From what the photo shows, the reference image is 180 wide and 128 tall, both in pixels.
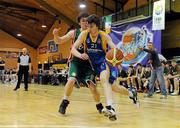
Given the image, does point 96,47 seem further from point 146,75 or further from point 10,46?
point 10,46

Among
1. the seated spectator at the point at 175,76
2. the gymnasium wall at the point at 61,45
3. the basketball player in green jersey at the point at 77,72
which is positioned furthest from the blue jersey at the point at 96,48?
the gymnasium wall at the point at 61,45

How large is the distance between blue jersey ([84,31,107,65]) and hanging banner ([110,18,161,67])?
33.3 ft

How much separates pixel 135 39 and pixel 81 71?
1119 centimetres

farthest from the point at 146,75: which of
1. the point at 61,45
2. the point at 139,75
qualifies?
the point at 61,45

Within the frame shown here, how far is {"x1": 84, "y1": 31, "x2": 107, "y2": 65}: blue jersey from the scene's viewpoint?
4781 millimetres

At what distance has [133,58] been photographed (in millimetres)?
15820

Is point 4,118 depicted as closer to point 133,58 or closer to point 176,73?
point 176,73

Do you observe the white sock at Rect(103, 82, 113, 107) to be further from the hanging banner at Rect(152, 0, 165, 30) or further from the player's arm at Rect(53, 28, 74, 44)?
the hanging banner at Rect(152, 0, 165, 30)

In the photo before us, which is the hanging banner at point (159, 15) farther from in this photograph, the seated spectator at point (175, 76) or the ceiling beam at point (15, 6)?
the ceiling beam at point (15, 6)

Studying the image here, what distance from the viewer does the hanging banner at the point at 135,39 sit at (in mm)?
14992

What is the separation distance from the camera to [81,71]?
5.11m

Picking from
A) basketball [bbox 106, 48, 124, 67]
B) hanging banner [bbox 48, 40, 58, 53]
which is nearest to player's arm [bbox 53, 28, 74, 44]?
basketball [bbox 106, 48, 124, 67]

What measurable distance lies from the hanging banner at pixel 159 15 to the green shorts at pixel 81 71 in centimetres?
934

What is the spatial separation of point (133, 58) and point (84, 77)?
10.9m
